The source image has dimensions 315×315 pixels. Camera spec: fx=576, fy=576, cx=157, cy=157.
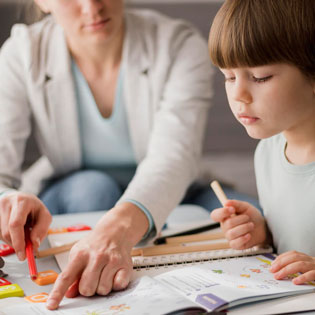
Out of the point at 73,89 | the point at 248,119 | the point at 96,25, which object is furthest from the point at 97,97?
the point at 248,119

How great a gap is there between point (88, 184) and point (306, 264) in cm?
75

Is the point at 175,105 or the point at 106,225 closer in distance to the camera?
the point at 106,225

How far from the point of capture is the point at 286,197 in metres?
0.92

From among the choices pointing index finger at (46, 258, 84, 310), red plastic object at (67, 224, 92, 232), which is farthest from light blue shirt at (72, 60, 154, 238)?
pointing index finger at (46, 258, 84, 310)

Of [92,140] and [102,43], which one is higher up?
[102,43]

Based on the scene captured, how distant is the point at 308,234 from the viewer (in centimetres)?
89

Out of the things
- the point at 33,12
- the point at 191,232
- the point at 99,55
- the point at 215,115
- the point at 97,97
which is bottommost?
the point at 215,115

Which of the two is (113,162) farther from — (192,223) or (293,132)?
(293,132)

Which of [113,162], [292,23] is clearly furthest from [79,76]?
[292,23]

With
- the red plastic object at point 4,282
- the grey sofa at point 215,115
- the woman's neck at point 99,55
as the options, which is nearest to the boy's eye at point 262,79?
the red plastic object at point 4,282

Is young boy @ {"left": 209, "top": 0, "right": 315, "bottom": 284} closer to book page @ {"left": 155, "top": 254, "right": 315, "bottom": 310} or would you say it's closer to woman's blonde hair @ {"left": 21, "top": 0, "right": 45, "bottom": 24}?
book page @ {"left": 155, "top": 254, "right": 315, "bottom": 310}

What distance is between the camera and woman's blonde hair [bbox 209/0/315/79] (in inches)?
31.3

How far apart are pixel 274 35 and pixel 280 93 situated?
0.26 ft

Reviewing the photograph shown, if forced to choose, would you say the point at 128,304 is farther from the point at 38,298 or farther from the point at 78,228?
the point at 78,228
